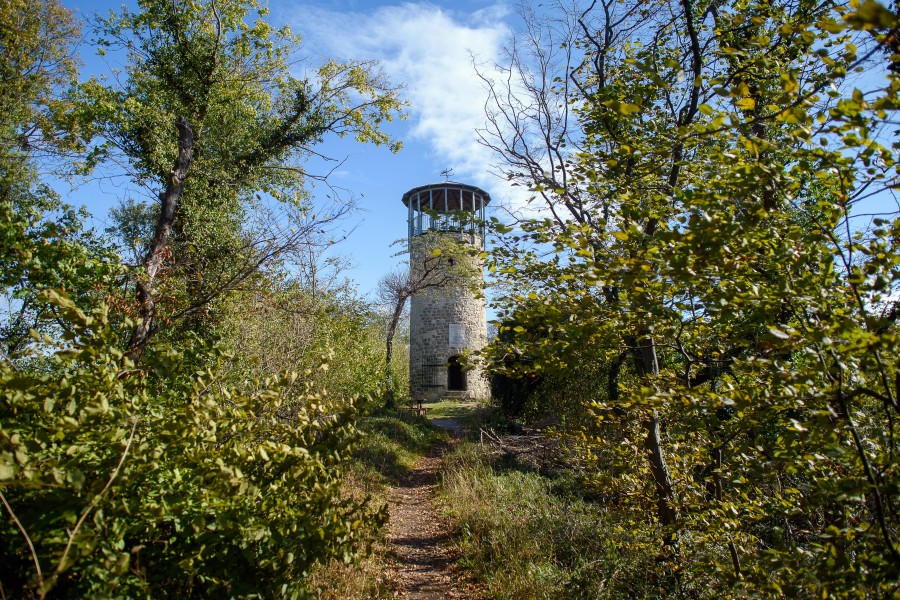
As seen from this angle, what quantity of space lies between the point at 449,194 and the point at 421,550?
70.1 feet

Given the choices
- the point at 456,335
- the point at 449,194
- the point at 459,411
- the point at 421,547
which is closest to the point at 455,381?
the point at 456,335

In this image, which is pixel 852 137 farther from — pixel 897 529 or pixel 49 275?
pixel 49 275

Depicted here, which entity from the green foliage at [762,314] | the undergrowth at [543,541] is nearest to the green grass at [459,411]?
the undergrowth at [543,541]

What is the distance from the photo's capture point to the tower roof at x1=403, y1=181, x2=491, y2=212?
25203 mm

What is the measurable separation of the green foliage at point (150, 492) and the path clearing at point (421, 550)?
2857 mm

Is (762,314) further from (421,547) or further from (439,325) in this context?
(439,325)

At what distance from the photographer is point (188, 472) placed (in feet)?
8.02

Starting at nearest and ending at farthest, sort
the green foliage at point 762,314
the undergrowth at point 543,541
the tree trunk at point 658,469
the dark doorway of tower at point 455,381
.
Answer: the green foliage at point 762,314 < the tree trunk at point 658,469 < the undergrowth at point 543,541 < the dark doorway of tower at point 455,381

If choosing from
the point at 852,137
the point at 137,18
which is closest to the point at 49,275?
the point at 852,137

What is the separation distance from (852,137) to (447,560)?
232 inches

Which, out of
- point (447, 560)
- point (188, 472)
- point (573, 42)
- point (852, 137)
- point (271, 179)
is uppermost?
point (271, 179)

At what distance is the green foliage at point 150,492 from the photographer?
193 centimetres

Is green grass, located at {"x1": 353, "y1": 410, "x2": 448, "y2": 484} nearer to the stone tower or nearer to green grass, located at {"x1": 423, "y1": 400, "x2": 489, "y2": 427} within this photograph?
green grass, located at {"x1": 423, "y1": 400, "x2": 489, "y2": 427}

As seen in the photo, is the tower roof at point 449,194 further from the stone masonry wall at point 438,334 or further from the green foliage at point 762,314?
the green foliage at point 762,314
